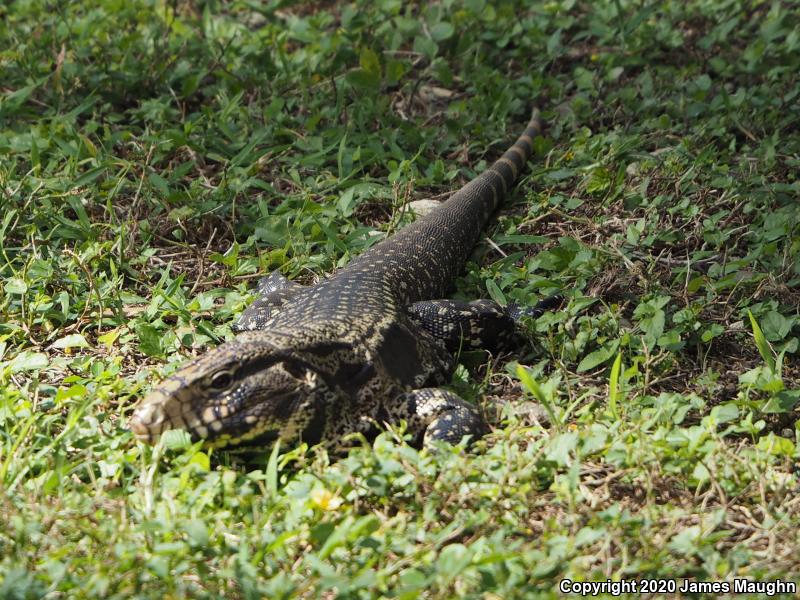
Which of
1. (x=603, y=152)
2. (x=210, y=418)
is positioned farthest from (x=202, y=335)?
(x=603, y=152)

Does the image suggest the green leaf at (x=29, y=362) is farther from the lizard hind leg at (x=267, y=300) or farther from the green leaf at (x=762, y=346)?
the green leaf at (x=762, y=346)

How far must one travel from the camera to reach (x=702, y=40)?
874 cm

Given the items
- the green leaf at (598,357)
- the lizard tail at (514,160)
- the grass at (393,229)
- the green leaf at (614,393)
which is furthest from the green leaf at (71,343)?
the lizard tail at (514,160)

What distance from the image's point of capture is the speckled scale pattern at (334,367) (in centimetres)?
413

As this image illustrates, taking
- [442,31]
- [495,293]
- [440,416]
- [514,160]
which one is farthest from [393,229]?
[442,31]

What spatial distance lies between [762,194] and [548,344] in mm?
2279

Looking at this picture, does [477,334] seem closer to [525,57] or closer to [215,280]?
[215,280]

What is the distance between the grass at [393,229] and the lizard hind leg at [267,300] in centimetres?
13

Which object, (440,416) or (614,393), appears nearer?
(614,393)

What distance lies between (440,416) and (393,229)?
7.36 feet

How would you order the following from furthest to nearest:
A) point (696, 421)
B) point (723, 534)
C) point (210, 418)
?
point (696, 421) < point (210, 418) < point (723, 534)

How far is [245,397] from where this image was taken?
419 cm

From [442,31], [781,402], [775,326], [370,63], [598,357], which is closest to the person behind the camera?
[781,402]

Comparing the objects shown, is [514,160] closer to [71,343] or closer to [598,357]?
[598,357]
